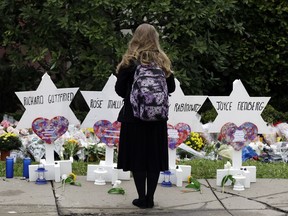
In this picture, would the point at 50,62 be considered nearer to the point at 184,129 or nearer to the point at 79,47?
the point at 79,47

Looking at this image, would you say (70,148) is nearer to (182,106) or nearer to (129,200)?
(182,106)

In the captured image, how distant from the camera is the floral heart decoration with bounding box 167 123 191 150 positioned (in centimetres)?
717

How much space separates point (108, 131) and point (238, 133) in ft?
4.53

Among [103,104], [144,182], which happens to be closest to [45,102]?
[103,104]

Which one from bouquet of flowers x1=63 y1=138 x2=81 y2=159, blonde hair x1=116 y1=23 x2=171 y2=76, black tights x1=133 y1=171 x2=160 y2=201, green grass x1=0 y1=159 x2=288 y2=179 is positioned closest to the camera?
blonde hair x1=116 y1=23 x2=171 y2=76

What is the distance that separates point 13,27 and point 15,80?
1198 mm

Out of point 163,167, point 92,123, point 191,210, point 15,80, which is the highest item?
point 15,80

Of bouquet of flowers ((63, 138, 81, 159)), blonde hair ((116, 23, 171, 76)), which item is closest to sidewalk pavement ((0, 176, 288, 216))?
bouquet of flowers ((63, 138, 81, 159))

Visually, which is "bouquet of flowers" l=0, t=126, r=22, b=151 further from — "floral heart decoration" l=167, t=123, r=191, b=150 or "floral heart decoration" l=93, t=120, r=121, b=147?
"floral heart decoration" l=167, t=123, r=191, b=150

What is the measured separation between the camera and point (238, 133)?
7227mm

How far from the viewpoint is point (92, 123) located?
23.7 feet

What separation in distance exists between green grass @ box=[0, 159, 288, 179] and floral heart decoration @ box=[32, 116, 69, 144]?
597 mm

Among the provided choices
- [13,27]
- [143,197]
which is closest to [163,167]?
[143,197]

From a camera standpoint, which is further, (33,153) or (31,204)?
(33,153)
